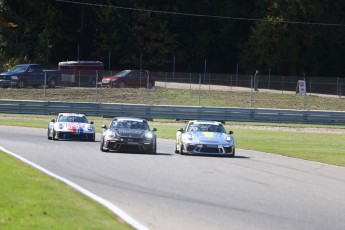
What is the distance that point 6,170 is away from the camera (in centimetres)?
1822

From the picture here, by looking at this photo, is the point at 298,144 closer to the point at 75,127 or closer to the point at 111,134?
the point at 75,127

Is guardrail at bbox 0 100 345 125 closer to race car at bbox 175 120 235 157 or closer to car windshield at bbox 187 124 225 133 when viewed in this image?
car windshield at bbox 187 124 225 133

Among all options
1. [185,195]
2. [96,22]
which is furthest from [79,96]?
[185,195]

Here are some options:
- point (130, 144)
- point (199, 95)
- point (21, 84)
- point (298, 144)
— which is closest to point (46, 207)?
point (130, 144)

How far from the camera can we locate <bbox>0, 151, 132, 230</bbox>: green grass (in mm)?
11391

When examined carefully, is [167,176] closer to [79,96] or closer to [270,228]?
[270,228]

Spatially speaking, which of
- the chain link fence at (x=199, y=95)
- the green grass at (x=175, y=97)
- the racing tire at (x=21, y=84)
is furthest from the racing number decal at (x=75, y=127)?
the racing tire at (x=21, y=84)

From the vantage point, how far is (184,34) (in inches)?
3305

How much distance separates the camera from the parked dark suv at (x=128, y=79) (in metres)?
66.1

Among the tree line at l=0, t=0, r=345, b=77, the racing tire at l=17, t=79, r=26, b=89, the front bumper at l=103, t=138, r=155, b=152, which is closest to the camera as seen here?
the front bumper at l=103, t=138, r=155, b=152

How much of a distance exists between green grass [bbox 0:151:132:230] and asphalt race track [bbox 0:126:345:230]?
67 cm

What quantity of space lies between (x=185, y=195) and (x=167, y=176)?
12.4 ft

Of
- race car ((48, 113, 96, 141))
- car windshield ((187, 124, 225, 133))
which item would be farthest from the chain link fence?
car windshield ((187, 124, 225, 133))

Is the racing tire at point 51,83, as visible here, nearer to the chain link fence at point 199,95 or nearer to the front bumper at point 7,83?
the chain link fence at point 199,95
